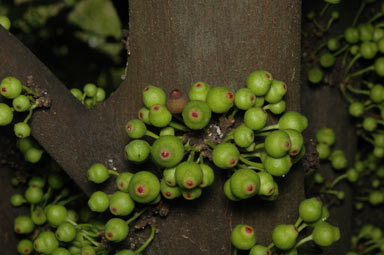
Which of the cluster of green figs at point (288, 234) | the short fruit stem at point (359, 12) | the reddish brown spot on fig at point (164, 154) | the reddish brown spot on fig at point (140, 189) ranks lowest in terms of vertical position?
the cluster of green figs at point (288, 234)

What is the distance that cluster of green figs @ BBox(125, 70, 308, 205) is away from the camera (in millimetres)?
1187

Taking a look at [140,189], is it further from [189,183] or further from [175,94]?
[175,94]

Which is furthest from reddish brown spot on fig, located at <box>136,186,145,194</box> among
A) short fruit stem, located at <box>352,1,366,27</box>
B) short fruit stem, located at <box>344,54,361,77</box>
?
short fruit stem, located at <box>352,1,366,27</box>

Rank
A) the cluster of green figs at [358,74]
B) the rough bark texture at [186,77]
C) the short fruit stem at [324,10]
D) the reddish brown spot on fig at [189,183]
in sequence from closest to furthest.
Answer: the reddish brown spot on fig at [189,183]
the rough bark texture at [186,77]
the cluster of green figs at [358,74]
the short fruit stem at [324,10]

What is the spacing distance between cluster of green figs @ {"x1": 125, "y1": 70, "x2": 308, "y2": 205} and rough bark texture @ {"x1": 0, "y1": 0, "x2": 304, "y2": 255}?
0.07m

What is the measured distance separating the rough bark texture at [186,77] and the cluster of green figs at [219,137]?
0.23 ft

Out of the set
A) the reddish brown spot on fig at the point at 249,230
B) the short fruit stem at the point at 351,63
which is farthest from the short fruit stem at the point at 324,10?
the reddish brown spot on fig at the point at 249,230

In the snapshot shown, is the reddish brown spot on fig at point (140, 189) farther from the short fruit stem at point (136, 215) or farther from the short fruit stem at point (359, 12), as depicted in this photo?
the short fruit stem at point (359, 12)

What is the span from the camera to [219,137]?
4.31 ft

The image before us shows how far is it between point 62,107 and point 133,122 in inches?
11.3

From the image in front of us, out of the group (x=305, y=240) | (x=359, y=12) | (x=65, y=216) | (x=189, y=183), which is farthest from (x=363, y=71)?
(x=65, y=216)

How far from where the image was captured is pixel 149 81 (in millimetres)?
1361

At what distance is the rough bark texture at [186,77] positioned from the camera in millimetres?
1288

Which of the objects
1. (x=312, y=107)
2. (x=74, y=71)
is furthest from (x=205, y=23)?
(x=74, y=71)
